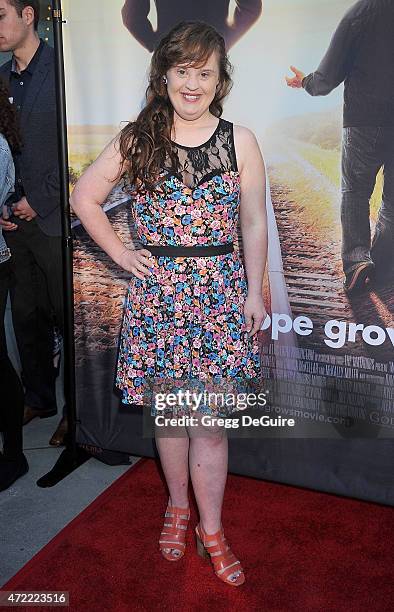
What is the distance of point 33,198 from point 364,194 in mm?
1318

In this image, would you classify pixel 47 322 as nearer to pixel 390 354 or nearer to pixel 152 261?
pixel 152 261

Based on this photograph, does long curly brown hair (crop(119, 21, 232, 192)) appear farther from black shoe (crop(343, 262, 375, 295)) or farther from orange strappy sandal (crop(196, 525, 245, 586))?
orange strappy sandal (crop(196, 525, 245, 586))

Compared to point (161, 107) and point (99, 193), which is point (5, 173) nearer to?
point (99, 193)

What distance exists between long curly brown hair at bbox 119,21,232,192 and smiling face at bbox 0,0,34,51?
1.00 meters

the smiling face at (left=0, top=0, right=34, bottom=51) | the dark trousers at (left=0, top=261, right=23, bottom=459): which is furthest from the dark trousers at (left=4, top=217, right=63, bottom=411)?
the smiling face at (left=0, top=0, right=34, bottom=51)

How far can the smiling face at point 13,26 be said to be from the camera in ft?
9.04

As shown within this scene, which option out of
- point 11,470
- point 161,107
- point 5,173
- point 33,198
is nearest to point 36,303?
point 33,198

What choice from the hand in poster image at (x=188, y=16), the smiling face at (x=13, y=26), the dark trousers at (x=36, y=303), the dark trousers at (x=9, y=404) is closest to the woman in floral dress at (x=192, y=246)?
the hand in poster image at (x=188, y=16)

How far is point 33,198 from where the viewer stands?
2.86 m

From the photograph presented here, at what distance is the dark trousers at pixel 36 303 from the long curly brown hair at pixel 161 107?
995mm

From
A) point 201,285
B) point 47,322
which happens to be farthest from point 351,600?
point 47,322

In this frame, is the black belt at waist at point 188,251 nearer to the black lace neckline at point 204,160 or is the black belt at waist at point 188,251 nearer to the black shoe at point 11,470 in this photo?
the black lace neckline at point 204,160

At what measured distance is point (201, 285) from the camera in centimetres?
205

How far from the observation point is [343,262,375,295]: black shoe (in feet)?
7.62
